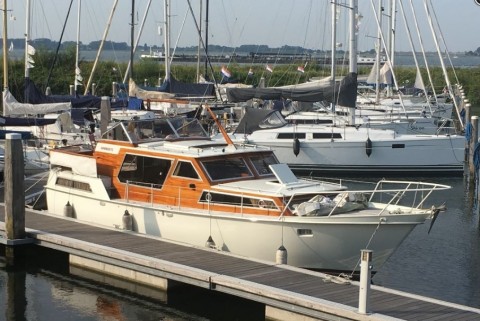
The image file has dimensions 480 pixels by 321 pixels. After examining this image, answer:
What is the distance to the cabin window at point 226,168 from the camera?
1738 centimetres

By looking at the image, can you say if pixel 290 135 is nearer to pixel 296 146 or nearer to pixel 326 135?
pixel 296 146

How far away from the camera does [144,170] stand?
722 inches

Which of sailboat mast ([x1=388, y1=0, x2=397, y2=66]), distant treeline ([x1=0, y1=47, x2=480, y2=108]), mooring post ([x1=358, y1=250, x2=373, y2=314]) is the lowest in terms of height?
mooring post ([x1=358, y1=250, x2=373, y2=314])

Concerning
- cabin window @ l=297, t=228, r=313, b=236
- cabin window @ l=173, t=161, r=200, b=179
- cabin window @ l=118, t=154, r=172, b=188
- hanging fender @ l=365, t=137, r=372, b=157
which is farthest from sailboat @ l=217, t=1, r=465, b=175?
cabin window @ l=297, t=228, r=313, b=236

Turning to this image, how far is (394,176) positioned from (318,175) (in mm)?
2661

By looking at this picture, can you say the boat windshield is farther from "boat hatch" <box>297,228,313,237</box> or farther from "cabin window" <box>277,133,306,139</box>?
"boat hatch" <box>297,228,313,237</box>

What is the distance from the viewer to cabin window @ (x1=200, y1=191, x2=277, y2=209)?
16.3 meters

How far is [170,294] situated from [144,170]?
3.51m

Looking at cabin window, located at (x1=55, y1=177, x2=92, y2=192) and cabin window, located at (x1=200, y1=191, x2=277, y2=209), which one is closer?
cabin window, located at (x1=200, y1=191, x2=277, y2=209)

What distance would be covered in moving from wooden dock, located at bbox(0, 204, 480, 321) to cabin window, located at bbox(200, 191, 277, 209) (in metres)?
1.08

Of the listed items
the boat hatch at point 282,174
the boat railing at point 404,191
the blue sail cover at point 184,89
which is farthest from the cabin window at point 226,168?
the blue sail cover at point 184,89

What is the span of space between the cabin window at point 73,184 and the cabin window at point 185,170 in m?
2.43

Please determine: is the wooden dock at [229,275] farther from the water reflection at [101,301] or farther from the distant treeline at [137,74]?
the distant treeline at [137,74]

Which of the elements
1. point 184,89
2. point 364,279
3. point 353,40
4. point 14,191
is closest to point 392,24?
point 184,89
